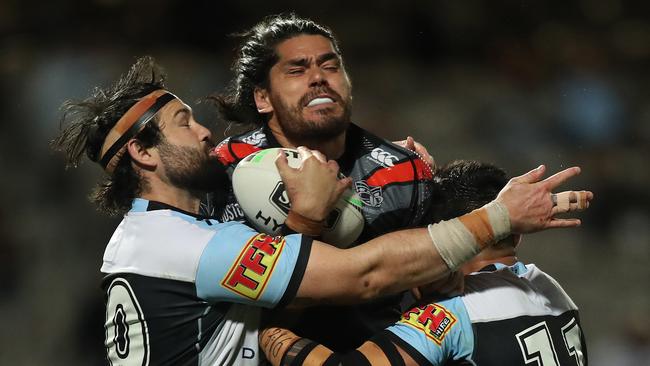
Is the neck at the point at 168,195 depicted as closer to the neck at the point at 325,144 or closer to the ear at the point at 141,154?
the ear at the point at 141,154

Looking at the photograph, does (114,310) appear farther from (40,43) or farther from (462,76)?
(462,76)

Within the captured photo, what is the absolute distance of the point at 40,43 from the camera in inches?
324

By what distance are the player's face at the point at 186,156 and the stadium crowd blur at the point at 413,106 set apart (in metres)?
2.85

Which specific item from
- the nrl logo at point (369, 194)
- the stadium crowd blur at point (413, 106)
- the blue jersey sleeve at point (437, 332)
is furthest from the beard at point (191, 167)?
the stadium crowd blur at point (413, 106)

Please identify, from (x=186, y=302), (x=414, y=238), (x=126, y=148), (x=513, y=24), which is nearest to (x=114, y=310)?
(x=186, y=302)

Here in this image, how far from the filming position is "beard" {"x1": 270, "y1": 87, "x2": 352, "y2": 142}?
3.74 m

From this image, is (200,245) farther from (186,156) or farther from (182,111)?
(182,111)

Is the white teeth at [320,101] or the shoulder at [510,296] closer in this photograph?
the shoulder at [510,296]

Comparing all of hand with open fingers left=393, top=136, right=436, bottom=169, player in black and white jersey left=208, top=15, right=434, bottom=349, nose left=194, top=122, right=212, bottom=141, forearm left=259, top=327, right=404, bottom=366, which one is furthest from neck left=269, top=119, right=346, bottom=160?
forearm left=259, top=327, right=404, bottom=366

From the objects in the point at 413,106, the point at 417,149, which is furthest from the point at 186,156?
the point at 413,106

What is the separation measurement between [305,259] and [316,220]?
138mm

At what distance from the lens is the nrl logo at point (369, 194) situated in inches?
142

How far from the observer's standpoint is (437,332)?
3.29 meters

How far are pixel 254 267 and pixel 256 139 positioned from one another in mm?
735
